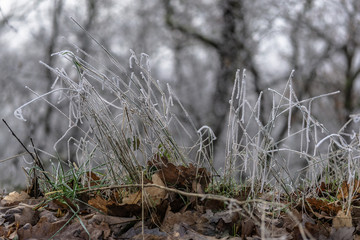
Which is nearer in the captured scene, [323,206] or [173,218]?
[173,218]

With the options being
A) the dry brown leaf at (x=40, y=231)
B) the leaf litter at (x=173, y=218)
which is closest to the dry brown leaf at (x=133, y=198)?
the leaf litter at (x=173, y=218)

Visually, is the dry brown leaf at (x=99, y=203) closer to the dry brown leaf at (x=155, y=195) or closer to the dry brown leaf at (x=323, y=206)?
the dry brown leaf at (x=155, y=195)

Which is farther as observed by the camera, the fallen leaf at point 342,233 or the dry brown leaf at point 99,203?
the dry brown leaf at point 99,203

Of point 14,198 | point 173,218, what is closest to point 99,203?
point 173,218

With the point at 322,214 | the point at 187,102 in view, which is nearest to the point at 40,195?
the point at 322,214

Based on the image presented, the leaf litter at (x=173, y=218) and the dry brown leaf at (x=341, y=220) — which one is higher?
the leaf litter at (x=173, y=218)

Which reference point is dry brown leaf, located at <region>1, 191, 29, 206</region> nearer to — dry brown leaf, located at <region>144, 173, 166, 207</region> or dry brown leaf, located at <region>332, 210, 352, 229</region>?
dry brown leaf, located at <region>144, 173, 166, 207</region>

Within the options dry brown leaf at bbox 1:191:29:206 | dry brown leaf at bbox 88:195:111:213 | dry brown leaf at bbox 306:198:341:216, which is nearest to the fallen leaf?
dry brown leaf at bbox 306:198:341:216

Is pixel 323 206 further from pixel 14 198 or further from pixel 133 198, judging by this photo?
pixel 14 198

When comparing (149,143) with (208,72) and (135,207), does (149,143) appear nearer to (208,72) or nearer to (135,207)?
(135,207)
